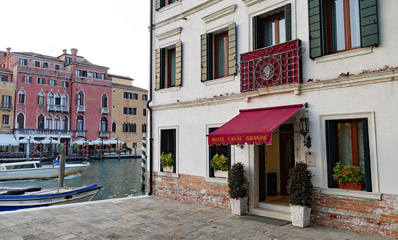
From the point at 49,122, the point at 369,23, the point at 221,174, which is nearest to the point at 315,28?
the point at 369,23

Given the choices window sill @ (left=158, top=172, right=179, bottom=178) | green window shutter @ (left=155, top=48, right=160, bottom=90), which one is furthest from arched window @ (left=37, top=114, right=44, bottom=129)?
window sill @ (left=158, top=172, right=179, bottom=178)

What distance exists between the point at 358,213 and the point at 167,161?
6.27 metres

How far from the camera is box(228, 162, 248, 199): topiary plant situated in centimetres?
835

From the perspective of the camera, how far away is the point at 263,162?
8.88 metres

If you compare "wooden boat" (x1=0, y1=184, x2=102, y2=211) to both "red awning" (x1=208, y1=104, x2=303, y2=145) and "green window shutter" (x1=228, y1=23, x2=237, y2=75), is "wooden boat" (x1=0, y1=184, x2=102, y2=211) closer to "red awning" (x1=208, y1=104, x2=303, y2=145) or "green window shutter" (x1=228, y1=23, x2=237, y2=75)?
"red awning" (x1=208, y1=104, x2=303, y2=145)

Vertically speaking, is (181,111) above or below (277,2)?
below

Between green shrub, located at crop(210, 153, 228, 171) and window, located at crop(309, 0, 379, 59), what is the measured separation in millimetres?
3738

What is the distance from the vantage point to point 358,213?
6562 mm

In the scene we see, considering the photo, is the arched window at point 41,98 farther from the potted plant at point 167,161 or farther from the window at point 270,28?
the window at point 270,28

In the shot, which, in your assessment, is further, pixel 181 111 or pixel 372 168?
pixel 181 111

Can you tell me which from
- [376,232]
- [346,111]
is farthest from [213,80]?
[376,232]

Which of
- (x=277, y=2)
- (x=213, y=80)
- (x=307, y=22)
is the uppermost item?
(x=277, y=2)

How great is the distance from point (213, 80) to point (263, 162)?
286 centimetres

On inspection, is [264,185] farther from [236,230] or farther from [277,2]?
[277,2]
